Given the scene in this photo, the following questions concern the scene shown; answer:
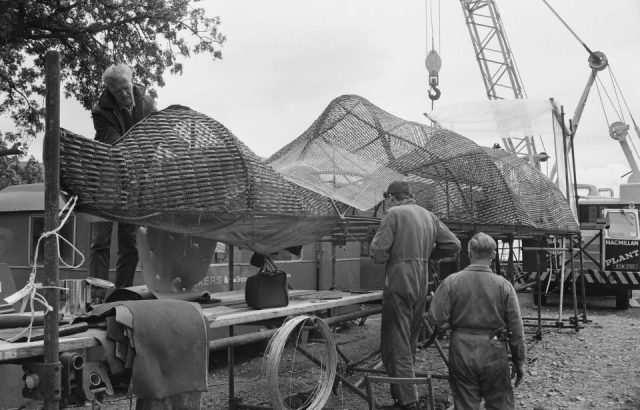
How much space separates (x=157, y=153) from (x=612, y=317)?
13.3m

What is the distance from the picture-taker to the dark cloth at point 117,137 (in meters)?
4.79

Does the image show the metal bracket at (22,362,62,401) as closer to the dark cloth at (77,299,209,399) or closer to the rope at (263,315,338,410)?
the dark cloth at (77,299,209,399)

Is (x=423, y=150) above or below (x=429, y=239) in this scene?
above

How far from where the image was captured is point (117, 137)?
4.72 m

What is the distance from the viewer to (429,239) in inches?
231

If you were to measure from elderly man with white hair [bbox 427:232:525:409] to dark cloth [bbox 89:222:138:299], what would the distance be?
2.49m

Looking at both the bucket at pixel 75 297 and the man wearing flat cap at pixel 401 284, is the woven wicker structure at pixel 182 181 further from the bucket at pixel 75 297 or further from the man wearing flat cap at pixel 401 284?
the man wearing flat cap at pixel 401 284

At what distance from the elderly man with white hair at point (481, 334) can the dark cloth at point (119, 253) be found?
2493 millimetres

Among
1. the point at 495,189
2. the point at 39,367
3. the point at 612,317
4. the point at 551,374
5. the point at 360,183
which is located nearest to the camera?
the point at 39,367

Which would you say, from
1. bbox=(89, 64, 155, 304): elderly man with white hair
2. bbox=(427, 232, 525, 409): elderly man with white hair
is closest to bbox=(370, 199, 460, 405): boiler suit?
bbox=(427, 232, 525, 409): elderly man with white hair

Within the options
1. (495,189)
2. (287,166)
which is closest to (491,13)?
(495,189)

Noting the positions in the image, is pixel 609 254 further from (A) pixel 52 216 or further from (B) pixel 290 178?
(A) pixel 52 216

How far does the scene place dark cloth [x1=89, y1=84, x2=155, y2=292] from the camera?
15.7 feet

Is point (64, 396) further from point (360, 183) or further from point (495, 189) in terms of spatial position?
point (495, 189)
